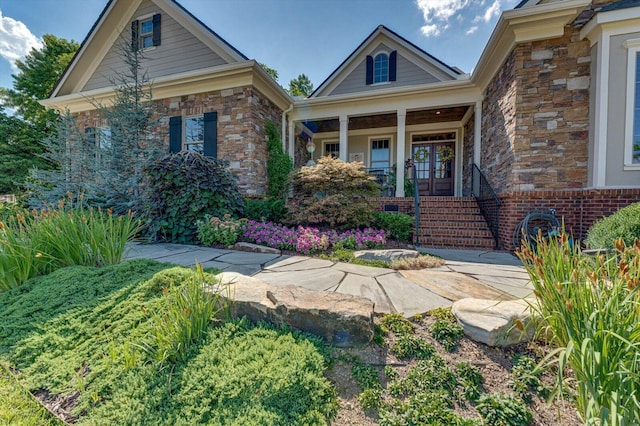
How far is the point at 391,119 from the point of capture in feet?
29.1

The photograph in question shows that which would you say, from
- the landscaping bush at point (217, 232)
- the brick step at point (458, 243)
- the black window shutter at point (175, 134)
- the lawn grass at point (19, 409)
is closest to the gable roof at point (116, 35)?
the black window shutter at point (175, 134)

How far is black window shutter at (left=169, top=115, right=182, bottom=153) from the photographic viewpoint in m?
7.40

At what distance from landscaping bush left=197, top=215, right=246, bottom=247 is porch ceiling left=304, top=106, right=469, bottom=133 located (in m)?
5.62

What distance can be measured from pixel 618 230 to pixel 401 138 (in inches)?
198

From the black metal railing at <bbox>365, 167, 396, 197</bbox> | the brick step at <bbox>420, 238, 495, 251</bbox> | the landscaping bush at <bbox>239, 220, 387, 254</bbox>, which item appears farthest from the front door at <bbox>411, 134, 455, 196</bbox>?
the landscaping bush at <bbox>239, 220, 387, 254</bbox>

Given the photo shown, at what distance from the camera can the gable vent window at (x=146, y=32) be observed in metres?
7.79

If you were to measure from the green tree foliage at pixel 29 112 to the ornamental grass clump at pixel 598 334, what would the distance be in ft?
57.3

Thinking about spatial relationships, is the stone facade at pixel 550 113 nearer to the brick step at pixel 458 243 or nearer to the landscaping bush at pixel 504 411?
the brick step at pixel 458 243

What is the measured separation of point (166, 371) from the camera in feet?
4.82

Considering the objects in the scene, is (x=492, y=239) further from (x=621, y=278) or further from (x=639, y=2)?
(x=621, y=278)

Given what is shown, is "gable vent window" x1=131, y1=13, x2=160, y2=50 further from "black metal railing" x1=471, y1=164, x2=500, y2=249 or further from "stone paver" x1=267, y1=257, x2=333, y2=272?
"black metal railing" x1=471, y1=164, x2=500, y2=249

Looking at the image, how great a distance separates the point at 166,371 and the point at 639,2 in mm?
7552

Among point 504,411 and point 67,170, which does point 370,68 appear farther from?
point 504,411

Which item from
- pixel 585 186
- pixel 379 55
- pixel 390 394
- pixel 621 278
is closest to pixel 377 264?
pixel 390 394
